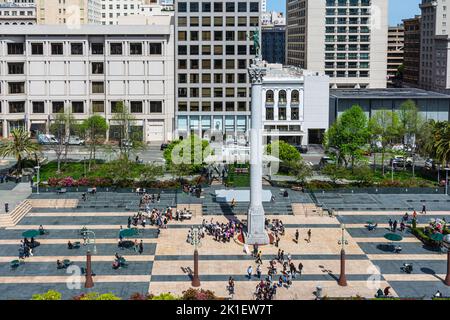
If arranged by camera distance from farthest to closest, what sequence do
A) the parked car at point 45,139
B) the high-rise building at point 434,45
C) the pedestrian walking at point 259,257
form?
1. the high-rise building at point 434,45
2. the parked car at point 45,139
3. the pedestrian walking at point 259,257

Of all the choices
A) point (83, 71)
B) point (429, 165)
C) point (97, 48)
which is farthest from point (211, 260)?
point (97, 48)

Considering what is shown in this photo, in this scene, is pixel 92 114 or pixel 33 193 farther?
pixel 92 114

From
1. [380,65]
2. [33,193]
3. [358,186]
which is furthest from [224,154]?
[380,65]

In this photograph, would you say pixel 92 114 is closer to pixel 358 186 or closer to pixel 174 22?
pixel 174 22

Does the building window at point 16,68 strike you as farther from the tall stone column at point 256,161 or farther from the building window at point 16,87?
the tall stone column at point 256,161

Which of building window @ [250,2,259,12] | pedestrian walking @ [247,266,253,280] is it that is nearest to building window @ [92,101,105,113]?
building window @ [250,2,259,12]

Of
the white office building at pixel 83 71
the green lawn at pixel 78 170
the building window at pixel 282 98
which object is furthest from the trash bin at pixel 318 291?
the white office building at pixel 83 71

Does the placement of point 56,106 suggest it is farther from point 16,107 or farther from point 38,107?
point 16,107
